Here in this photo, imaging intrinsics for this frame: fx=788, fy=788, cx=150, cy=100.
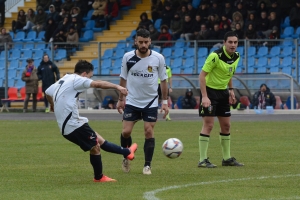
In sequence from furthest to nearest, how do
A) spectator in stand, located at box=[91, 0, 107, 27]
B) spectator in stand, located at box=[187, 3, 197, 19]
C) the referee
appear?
spectator in stand, located at box=[91, 0, 107, 27] < spectator in stand, located at box=[187, 3, 197, 19] < the referee

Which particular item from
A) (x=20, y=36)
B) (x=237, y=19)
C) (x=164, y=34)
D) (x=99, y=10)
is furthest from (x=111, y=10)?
(x=237, y=19)

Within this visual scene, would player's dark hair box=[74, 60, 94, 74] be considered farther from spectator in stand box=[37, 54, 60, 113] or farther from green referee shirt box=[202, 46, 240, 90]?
spectator in stand box=[37, 54, 60, 113]

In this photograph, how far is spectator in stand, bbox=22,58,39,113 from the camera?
31.3m

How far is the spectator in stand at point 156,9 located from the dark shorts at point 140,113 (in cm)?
2444

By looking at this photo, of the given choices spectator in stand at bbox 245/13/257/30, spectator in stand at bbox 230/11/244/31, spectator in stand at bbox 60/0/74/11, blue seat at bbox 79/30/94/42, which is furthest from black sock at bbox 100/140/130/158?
spectator in stand at bbox 60/0/74/11

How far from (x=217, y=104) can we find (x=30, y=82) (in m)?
20.2

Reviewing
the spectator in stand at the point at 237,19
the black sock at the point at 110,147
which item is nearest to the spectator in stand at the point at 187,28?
→ the spectator in stand at the point at 237,19

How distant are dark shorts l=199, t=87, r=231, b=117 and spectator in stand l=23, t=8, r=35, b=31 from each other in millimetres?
27708

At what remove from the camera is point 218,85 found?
39.8ft

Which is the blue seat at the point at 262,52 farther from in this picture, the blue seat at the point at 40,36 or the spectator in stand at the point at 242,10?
the blue seat at the point at 40,36

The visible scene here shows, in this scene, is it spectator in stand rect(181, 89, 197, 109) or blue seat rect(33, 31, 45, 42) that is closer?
spectator in stand rect(181, 89, 197, 109)

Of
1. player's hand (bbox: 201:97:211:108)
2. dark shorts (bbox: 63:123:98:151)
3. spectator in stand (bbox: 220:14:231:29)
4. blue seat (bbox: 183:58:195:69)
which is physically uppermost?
spectator in stand (bbox: 220:14:231:29)

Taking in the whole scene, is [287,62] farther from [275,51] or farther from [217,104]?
[217,104]

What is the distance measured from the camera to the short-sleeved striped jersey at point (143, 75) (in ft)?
37.1
